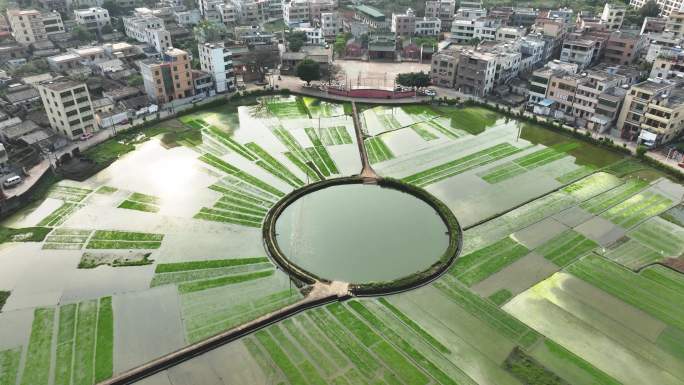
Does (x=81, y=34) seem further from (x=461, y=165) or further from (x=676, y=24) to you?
(x=676, y=24)

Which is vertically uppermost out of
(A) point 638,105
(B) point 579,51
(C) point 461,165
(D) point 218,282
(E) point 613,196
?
(B) point 579,51

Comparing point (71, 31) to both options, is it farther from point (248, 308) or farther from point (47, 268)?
point (248, 308)

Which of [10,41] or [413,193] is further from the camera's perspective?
[10,41]

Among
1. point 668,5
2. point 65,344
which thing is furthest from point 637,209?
point 668,5

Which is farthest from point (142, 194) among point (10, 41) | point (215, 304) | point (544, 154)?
point (10, 41)

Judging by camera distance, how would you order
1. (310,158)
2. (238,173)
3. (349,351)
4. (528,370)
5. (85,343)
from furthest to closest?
(310,158) → (238,173) → (85,343) → (349,351) → (528,370)

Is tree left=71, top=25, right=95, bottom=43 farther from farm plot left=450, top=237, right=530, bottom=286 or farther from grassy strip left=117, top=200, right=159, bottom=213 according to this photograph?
farm plot left=450, top=237, right=530, bottom=286
